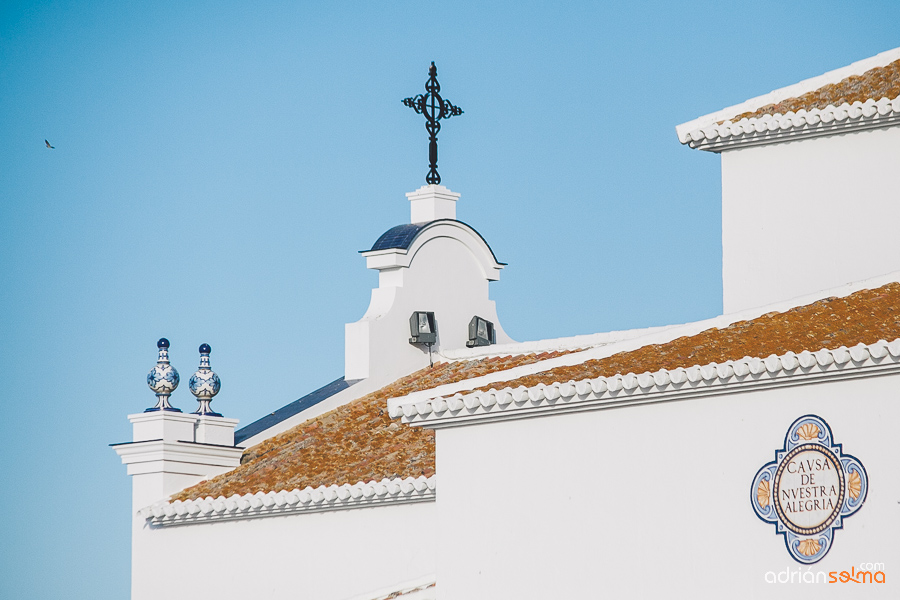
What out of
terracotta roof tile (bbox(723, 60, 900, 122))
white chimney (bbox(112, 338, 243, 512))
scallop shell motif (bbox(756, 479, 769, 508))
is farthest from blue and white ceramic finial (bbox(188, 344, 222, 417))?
scallop shell motif (bbox(756, 479, 769, 508))

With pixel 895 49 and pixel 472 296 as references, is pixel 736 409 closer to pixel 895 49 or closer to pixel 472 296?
pixel 895 49

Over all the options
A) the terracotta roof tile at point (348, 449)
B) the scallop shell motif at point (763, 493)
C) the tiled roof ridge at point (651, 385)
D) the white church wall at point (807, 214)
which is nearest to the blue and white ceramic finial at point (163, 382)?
the terracotta roof tile at point (348, 449)

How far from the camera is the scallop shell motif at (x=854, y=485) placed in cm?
1300

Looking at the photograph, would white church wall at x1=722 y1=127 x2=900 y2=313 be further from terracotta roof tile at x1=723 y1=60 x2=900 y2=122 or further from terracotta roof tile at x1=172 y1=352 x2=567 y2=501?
terracotta roof tile at x1=172 y1=352 x2=567 y2=501

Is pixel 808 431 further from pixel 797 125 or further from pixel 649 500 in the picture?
pixel 797 125

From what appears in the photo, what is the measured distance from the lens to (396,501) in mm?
17859

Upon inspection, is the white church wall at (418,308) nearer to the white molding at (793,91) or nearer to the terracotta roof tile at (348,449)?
the terracotta roof tile at (348,449)

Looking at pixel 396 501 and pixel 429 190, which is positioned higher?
pixel 429 190

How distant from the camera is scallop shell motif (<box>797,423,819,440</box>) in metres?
13.3

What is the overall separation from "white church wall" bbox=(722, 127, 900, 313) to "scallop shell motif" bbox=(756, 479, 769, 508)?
11.4 ft

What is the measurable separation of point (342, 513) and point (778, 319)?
5855 millimetres

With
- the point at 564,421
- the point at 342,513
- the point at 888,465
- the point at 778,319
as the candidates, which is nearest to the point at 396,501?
the point at 342,513

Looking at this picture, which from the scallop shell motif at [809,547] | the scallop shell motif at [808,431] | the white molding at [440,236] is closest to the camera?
the scallop shell motif at [809,547]

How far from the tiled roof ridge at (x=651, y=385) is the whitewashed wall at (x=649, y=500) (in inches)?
5.1
